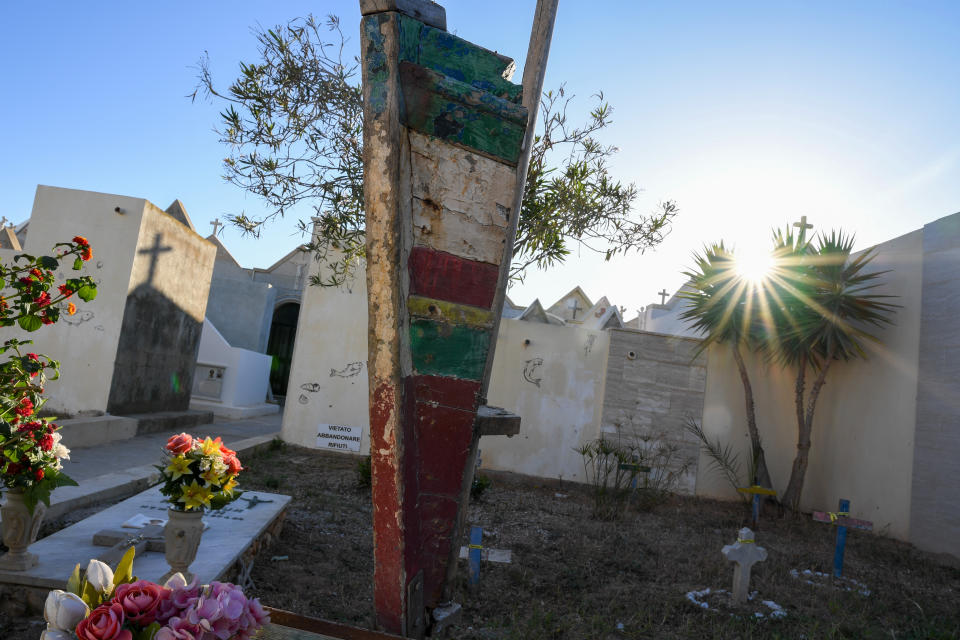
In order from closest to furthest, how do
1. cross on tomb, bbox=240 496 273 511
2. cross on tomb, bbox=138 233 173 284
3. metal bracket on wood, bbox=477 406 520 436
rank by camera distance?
metal bracket on wood, bbox=477 406 520 436 < cross on tomb, bbox=240 496 273 511 < cross on tomb, bbox=138 233 173 284

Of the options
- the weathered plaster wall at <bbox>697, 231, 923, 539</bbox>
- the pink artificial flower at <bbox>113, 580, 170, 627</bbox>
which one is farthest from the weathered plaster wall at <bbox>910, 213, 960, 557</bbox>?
the pink artificial flower at <bbox>113, 580, 170, 627</bbox>

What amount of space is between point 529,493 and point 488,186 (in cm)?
711

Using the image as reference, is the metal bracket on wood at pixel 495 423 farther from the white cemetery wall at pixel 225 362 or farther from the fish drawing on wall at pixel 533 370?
the white cemetery wall at pixel 225 362

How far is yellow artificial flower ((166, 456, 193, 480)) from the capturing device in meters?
3.47

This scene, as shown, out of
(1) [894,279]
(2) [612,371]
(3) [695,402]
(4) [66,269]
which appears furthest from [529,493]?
(4) [66,269]

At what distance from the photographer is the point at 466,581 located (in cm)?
476

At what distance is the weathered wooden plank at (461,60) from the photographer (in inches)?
105

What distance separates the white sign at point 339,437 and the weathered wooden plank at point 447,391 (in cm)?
832

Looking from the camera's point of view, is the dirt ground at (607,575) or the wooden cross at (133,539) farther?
the dirt ground at (607,575)

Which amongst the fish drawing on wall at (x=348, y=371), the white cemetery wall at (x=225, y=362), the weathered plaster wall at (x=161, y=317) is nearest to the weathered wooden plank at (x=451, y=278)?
the fish drawing on wall at (x=348, y=371)

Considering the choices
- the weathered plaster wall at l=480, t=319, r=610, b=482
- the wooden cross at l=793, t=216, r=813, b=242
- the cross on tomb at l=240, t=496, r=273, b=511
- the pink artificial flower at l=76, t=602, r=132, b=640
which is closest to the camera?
the pink artificial flower at l=76, t=602, r=132, b=640

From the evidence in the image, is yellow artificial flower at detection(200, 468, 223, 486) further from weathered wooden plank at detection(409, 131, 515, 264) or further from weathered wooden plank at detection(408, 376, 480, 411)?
weathered wooden plank at detection(409, 131, 515, 264)

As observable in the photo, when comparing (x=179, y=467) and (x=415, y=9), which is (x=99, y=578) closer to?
(x=179, y=467)

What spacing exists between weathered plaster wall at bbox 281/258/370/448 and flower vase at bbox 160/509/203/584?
23.4 ft
